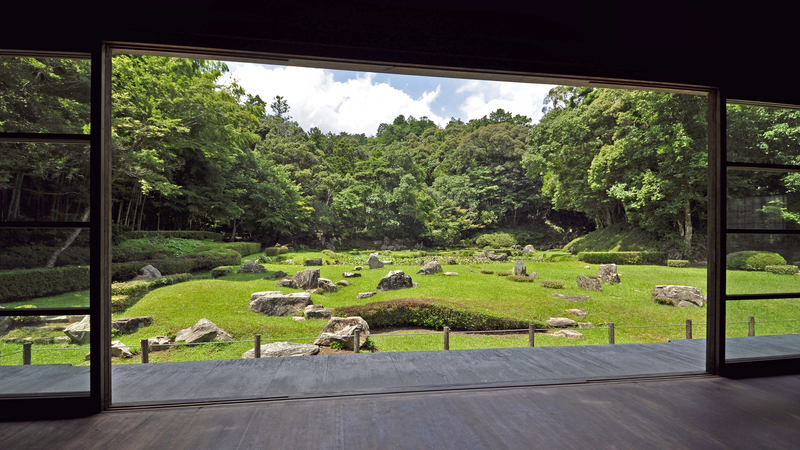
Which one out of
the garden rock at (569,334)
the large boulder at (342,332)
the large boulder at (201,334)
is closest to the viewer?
the large boulder at (342,332)

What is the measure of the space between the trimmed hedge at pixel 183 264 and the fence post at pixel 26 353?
27.2ft

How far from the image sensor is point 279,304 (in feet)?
28.4

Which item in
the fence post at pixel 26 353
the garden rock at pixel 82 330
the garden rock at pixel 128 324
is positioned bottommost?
the garden rock at pixel 128 324

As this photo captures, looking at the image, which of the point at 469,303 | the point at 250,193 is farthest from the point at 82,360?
the point at 250,193

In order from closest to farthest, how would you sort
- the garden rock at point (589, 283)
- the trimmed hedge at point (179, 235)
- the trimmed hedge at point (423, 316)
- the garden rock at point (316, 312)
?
the trimmed hedge at point (423, 316)
the garden rock at point (316, 312)
the garden rock at point (589, 283)
the trimmed hedge at point (179, 235)

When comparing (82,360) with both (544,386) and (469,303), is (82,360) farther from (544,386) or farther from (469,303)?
(469,303)

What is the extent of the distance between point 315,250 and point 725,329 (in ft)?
48.5

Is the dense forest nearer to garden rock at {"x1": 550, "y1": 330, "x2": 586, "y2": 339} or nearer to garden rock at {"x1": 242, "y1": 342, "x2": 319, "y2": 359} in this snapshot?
garden rock at {"x1": 242, "y1": 342, "x2": 319, "y2": 359}

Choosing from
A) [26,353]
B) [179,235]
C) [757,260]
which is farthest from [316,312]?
[757,260]

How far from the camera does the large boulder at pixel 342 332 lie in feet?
22.0

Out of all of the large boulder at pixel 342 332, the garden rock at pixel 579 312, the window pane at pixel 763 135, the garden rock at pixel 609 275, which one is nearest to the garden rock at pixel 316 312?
the large boulder at pixel 342 332

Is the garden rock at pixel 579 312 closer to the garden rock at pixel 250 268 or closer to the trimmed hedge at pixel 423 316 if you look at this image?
the trimmed hedge at pixel 423 316

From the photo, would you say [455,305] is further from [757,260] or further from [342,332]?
[757,260]

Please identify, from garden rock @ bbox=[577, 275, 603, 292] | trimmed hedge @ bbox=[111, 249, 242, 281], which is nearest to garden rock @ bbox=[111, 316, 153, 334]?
trimmed hedge @ bbox=[111, 249, 242, 281]
